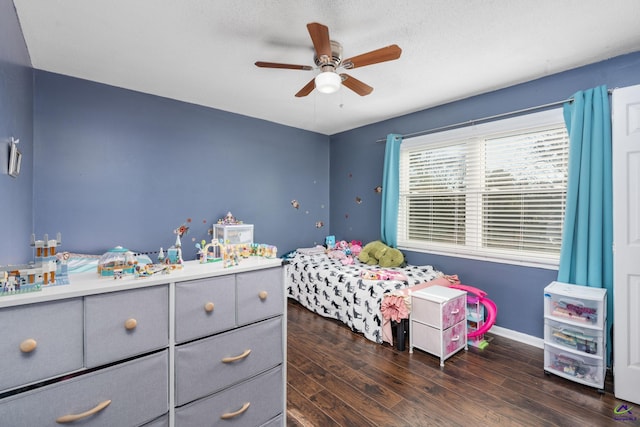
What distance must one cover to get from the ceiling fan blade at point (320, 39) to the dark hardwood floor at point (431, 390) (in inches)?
89.8

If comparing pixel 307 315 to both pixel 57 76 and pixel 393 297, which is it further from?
pixel 57 76

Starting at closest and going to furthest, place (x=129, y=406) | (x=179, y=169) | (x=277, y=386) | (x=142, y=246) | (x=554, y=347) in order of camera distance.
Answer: (x=129, y=406) → (x=277, y=386) → (x=554, y=347) → (x=142, y=246) → (x=179, y=169)

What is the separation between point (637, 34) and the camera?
200 cm

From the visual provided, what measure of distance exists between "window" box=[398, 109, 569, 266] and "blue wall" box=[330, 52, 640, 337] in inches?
5.4

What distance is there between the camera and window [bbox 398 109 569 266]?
263cm

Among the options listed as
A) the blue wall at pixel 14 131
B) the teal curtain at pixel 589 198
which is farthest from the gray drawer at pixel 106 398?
the teal curtain at pixel 589 198

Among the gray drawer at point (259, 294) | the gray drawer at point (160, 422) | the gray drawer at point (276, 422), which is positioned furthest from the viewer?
the gray drawer at point (276, 422)

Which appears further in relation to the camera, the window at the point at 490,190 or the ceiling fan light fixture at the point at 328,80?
the window at the point at 490,190

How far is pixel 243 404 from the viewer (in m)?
1.35

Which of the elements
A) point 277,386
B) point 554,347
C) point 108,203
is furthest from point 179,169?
point 554,347

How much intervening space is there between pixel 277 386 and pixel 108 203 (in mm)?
2651

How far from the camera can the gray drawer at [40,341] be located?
82cm

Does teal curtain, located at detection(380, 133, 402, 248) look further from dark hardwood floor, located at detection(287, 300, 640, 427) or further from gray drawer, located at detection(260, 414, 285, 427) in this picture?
gray drawer, located at detection(260, 414, 285, 427)

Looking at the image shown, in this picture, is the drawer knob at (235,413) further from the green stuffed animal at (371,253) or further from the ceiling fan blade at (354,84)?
the green stuffed animal at (371,253)
